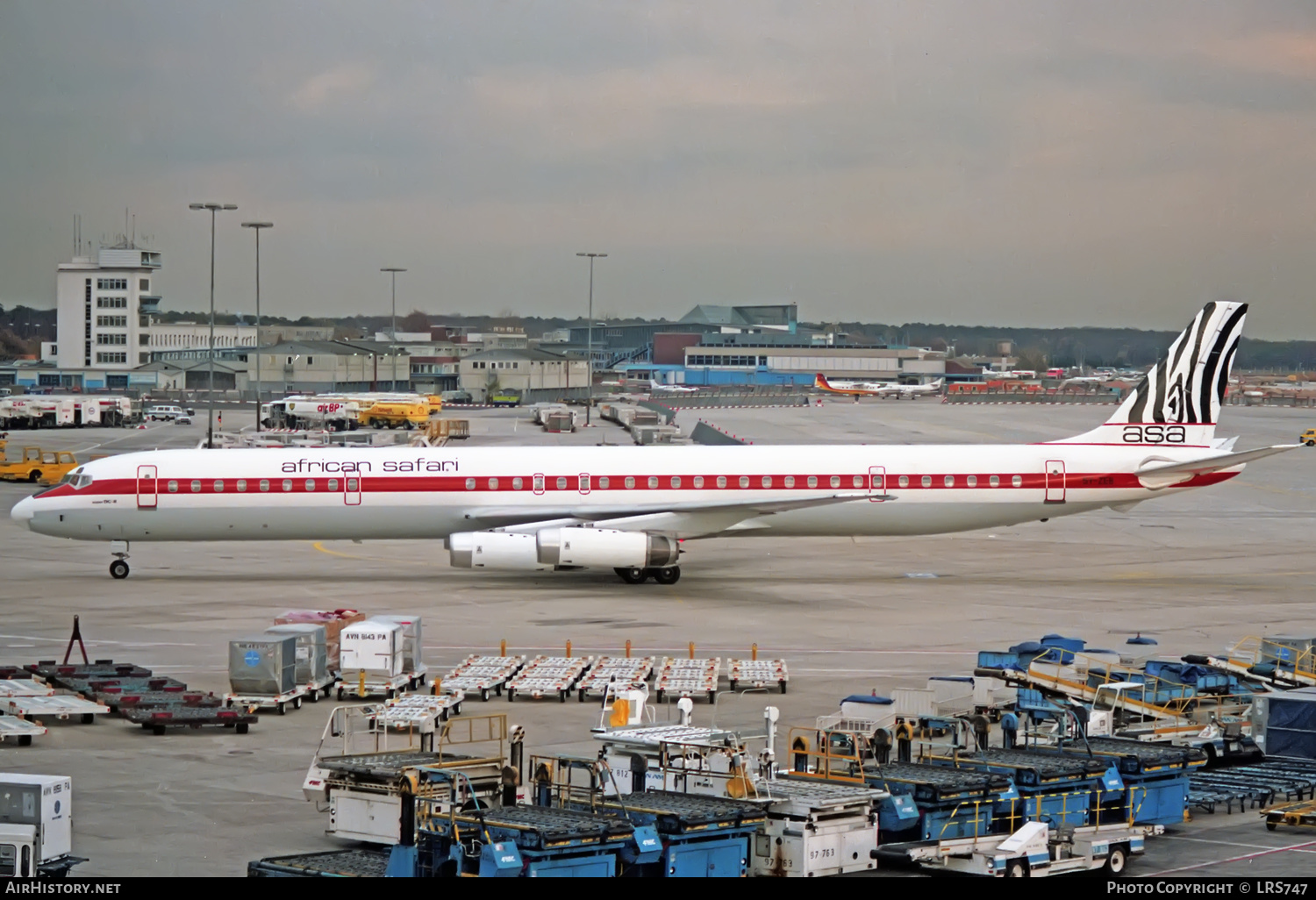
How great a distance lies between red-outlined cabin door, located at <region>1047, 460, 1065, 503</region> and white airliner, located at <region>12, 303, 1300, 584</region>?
0.13 feet

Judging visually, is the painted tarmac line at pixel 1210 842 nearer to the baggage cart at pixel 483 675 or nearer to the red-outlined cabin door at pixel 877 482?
the baggage cart at pixel 483 675

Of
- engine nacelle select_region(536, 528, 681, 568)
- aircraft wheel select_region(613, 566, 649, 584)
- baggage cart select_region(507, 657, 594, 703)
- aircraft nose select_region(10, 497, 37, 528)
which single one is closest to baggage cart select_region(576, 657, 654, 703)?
baggage cart select_region(507, 657, 594, 703)

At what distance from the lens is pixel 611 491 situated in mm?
47031

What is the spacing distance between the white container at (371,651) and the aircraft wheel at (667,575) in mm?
16278

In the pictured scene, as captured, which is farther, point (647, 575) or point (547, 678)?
point (647, 575)

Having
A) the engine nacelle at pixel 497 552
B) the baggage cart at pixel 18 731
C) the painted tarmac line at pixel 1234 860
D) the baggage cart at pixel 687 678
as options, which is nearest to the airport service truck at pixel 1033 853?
the painted tarmac line at pixel 1234 860

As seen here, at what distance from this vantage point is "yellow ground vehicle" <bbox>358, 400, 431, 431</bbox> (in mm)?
131750

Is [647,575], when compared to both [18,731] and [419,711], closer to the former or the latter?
[419,711]

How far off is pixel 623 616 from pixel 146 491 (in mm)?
15396

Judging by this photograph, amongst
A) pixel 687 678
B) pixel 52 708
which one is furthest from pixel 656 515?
pixel 52 708

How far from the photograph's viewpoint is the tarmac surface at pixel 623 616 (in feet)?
71.8

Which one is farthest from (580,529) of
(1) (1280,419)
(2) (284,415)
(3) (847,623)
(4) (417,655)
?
(1) (1280,419)

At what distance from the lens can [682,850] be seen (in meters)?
18.3

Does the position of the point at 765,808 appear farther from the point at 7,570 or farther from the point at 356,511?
the point at 7,570
